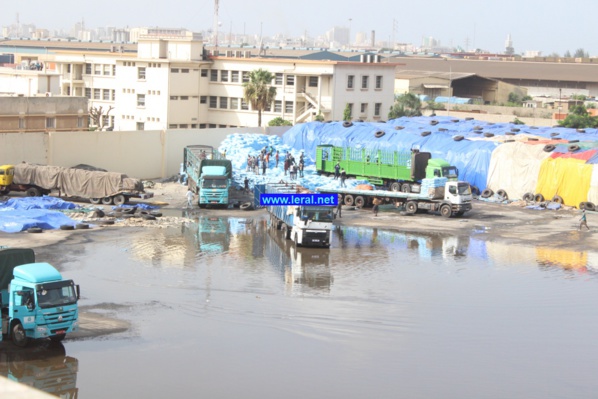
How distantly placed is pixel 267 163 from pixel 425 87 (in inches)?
2386

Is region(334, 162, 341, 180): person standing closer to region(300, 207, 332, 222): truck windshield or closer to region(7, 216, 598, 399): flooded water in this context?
region(7, 216, 598, 399): flooded water

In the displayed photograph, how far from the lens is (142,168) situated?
59250mm

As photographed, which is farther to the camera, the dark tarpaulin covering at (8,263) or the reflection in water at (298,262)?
the reflection in water at (298,262)

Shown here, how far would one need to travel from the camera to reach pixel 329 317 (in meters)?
28.0

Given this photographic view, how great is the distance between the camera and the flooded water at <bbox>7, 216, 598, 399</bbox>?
2223 cm

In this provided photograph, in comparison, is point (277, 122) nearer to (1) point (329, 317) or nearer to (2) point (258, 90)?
(2) point (258, 90)

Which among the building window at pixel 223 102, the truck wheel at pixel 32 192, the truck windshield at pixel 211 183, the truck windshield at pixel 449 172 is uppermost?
the building window at pixel 223 102

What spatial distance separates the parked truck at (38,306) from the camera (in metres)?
23.2

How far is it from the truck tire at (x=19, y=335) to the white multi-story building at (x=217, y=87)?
2161 inches

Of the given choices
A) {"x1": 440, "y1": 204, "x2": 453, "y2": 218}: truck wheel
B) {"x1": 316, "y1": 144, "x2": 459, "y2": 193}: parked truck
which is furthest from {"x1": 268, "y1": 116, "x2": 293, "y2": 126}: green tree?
{"x1": 440, "y1": 204, "x2": 453, "y2": 218}: truck wheel

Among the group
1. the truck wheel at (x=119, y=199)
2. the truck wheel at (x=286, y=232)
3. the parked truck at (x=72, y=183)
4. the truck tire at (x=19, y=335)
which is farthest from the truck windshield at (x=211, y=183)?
the truck tire at (x=19, y=335)

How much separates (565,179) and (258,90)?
3037cm

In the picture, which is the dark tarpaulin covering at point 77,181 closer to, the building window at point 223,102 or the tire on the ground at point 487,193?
the tire on the ground at point 487,193

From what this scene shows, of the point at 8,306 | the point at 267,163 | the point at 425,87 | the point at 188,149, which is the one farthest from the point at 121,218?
the point at 425,87
